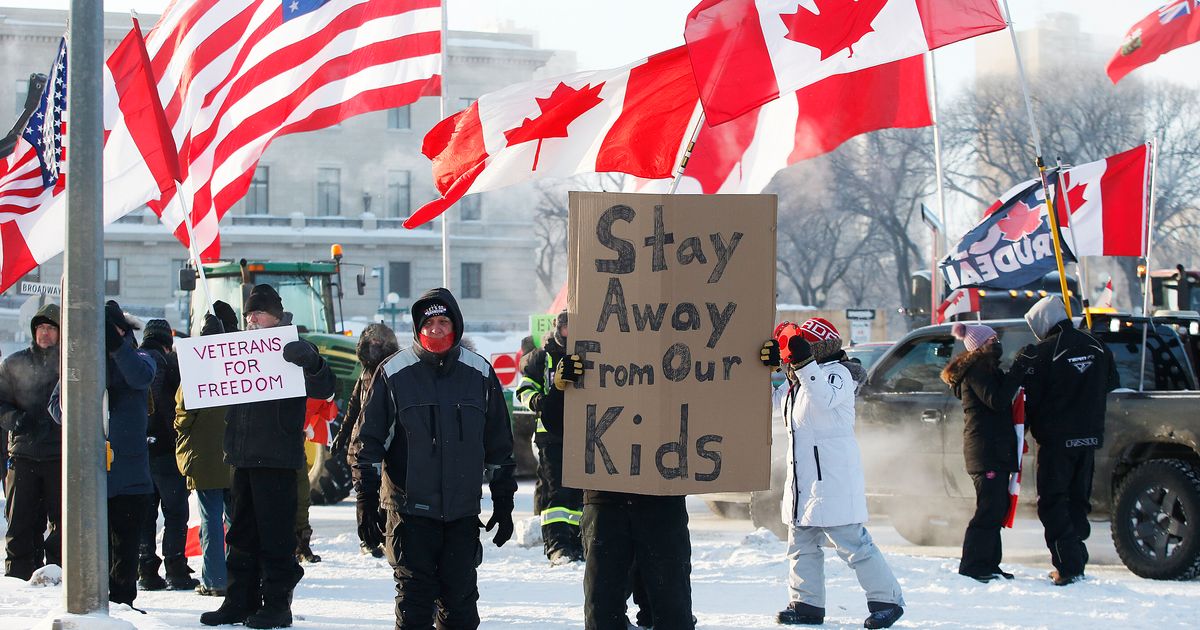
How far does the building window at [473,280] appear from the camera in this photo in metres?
63.4

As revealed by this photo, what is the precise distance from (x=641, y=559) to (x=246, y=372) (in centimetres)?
262

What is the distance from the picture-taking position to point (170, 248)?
59031 millimetres

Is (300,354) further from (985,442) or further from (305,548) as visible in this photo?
(985,442)

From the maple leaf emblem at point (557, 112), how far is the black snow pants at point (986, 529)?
133 inches

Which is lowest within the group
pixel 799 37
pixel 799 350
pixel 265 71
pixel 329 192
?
pixel 799 350

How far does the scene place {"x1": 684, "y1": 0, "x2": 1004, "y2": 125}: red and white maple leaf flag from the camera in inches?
314

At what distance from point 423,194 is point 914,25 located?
187 feet

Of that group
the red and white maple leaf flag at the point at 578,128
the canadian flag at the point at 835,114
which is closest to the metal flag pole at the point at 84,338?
the red and white maple leaf flag at the point at 578,128

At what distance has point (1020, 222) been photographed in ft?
36.0

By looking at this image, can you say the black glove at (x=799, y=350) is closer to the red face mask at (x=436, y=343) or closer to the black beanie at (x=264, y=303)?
the red face mask at (x=436, y=343)

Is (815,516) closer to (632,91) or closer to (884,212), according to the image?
(632,91)

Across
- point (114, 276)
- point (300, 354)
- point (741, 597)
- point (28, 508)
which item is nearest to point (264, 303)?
point (300, 354)

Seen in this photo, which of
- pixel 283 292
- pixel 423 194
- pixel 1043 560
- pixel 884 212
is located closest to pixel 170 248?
pixel 423 194

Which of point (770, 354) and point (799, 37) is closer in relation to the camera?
point (770, 354)
